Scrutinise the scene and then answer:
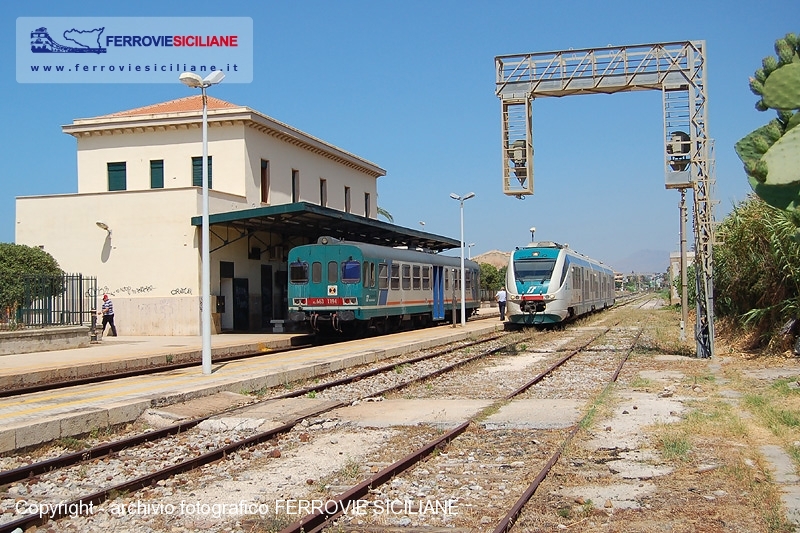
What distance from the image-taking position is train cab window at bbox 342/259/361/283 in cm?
2428

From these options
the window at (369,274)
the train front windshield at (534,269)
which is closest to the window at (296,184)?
the train front windshield at (534,269)

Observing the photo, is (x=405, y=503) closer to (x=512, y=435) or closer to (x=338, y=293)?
(x=512, y=435)

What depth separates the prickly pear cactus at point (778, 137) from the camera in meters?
5.32

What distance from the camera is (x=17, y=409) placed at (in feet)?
35.8

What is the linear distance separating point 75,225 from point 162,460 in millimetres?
22103

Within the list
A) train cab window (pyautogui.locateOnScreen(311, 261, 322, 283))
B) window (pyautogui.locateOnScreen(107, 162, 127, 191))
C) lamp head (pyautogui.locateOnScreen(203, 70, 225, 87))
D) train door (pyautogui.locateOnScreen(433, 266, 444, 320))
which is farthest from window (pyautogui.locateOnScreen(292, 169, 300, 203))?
lamp head (pyautogui.locateOnScreen(203, 70, 225, 87))

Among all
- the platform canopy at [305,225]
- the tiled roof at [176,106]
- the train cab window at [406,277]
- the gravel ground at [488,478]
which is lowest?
the gravel ground at [488,478]

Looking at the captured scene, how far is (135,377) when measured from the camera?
16.2m

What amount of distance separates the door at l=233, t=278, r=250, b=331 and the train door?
7571mm

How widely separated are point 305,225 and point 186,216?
458cm

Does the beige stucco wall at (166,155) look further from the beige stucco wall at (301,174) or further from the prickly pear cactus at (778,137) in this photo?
the prickly pear cactus at (778,137)

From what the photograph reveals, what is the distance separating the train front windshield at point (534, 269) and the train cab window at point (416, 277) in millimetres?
3681

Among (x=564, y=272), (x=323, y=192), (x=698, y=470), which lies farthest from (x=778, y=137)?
(x=323, y=192)

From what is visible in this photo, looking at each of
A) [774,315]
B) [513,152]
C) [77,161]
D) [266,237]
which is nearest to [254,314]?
[266,237]
